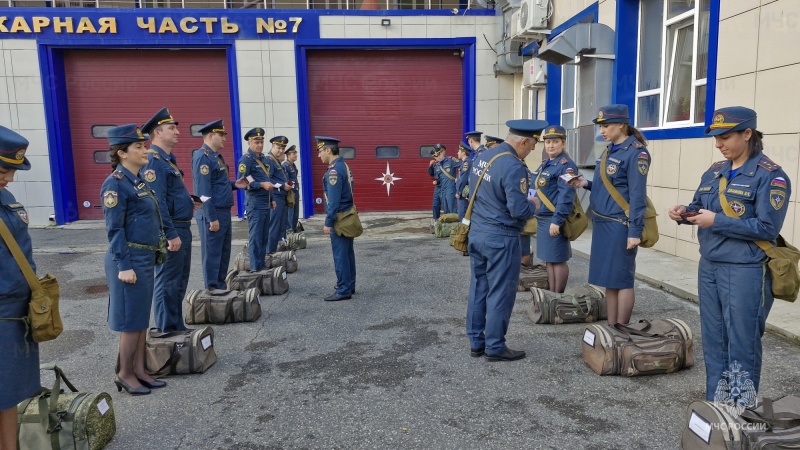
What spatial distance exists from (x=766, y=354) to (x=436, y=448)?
10.4 feet

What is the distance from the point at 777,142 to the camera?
6.29 m

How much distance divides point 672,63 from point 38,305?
8898 mm

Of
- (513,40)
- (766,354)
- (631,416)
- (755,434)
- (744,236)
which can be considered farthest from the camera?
(513,40)

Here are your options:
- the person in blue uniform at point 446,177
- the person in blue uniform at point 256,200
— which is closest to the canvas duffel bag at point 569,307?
the person in blue uniform at point 256,200

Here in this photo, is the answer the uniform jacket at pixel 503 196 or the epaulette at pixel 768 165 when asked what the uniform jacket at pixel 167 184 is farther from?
the epaulette at pixel 768 165

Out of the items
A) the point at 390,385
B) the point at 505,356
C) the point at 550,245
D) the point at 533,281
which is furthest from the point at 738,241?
the point at 533,281

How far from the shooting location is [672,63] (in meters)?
8.52

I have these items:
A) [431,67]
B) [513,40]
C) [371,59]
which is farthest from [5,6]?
[513,40]

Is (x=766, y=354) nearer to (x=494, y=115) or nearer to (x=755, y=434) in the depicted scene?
(x=755, y=434)

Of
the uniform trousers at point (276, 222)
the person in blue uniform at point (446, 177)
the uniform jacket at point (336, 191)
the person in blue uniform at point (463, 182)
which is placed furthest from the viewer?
the person in blue uniform at point (446, 177)

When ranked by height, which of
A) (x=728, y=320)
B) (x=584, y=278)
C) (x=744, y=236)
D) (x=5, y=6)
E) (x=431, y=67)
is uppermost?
(x=5, y=6)

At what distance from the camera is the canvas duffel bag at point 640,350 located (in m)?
4.21

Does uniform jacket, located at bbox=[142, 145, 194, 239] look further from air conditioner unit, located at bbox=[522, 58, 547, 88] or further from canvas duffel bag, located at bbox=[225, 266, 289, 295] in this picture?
air conditioner unit, located at bbox=[522, 58, 547, 88]

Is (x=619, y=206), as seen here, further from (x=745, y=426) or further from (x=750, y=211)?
(x=745, y=426)
